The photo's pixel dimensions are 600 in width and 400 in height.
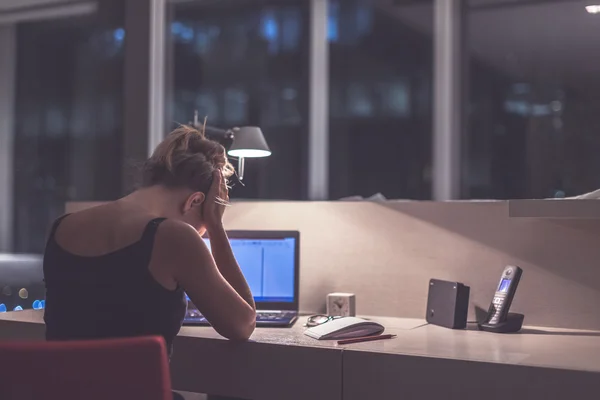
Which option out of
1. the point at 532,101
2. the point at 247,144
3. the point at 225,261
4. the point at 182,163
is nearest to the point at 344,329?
the point at 225,261

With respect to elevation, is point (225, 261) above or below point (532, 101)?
below

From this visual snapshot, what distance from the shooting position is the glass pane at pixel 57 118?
353 centimetres

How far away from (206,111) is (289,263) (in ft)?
3.91

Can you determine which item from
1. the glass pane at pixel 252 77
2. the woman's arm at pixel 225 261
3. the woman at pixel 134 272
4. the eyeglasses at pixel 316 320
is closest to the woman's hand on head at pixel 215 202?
the woman's arm at pixel 225 261

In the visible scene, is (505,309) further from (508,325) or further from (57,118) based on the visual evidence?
(57,118)

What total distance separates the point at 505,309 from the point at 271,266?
0.84 m

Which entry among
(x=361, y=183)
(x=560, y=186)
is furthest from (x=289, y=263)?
(x=560, y=186)

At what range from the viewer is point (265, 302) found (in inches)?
97.7

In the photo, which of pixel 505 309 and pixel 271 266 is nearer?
pixel 505 309

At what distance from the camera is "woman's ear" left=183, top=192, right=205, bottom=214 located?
1828 millimetres

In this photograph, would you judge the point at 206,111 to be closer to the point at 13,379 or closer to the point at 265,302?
the point at 265,302

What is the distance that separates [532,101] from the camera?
277cm

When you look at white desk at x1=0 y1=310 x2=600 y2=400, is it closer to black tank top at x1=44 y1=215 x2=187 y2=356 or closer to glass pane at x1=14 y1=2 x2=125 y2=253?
black tank top at x1=44 y1=215 x2=187 y2=356

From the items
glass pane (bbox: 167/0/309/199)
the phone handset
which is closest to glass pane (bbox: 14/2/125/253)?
glass pane (bbox: 167/0/309/199)
